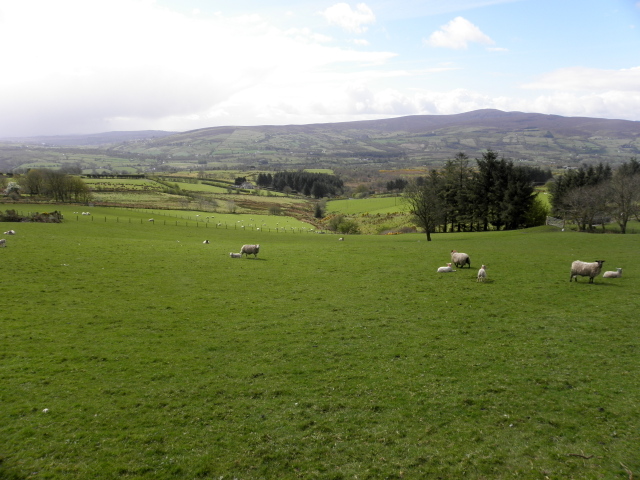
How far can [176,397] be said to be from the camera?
1241 cm

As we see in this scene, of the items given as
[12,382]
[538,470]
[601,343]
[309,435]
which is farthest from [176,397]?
[601,343]

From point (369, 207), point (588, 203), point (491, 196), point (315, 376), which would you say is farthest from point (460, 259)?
point (369, 207)

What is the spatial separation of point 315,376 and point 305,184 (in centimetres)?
17775

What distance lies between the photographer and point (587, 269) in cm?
2466

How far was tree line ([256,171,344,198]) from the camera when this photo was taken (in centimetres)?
18300

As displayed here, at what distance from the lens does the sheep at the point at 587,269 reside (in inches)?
963

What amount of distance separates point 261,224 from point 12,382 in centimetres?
7223

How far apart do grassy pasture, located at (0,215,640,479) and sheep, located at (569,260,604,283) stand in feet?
2.69

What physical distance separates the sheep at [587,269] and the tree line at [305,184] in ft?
522

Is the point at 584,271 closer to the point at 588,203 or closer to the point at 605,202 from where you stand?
the point at 588,203

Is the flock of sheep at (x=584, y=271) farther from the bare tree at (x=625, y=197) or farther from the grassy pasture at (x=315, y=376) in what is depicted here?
the bare tree at (x=625, y=197)

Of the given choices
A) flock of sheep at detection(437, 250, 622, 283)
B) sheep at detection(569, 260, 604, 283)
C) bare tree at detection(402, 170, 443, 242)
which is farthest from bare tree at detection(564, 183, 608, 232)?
sheep at detection(569, 260, 604, 283)

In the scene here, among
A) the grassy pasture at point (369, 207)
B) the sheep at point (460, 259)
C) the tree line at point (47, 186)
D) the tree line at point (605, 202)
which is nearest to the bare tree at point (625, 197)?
the tree line at point (605, 202)

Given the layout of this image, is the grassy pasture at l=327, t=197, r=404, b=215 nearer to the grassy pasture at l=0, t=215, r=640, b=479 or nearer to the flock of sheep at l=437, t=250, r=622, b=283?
the flock of sheep at l=437, t=250, r=622, b=283
